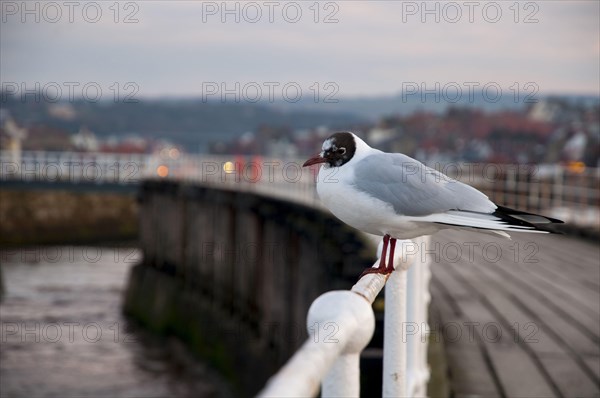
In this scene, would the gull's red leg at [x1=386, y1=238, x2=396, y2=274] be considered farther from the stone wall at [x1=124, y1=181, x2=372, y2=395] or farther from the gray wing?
the stone wall at [x1=124, y1=181, x2=372, y2=395]

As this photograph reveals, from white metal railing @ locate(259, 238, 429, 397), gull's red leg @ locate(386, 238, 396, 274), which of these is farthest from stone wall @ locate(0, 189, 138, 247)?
white metal railing @ locate(259, 238, 429, 397)

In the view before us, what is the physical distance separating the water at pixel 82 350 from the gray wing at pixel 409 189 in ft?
64.4

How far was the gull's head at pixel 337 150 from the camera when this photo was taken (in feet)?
13.8

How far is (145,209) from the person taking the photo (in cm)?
4131

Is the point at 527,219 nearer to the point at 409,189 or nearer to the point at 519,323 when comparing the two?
the point at 409,189

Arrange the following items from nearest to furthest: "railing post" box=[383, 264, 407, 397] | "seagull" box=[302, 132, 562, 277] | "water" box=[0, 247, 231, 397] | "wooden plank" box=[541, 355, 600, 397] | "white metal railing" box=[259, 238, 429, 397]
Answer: "white metal railing" box=[259, 238, 429, 397] → "railing post" box=[383, 264, 407, 397] → "seagull" box=[302, 132, 562, 277] → "wooden plank" box=[541, 355, 600, 397] → "water" box=[0, 247, 231, 397]

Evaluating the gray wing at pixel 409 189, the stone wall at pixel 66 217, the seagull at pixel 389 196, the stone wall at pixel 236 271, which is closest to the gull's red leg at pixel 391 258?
the seagull at pixel 389 196

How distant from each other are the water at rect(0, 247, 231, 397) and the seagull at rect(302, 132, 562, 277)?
19605 millimetres

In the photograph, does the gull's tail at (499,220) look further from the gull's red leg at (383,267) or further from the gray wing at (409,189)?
the gull's red leg at (383,267)

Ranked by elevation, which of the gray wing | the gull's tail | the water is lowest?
the water

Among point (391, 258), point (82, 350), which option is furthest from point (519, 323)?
point (82, 350)

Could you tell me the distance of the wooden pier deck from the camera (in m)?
6.71

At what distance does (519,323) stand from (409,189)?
495cm

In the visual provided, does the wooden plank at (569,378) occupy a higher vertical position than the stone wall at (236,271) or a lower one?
higher
